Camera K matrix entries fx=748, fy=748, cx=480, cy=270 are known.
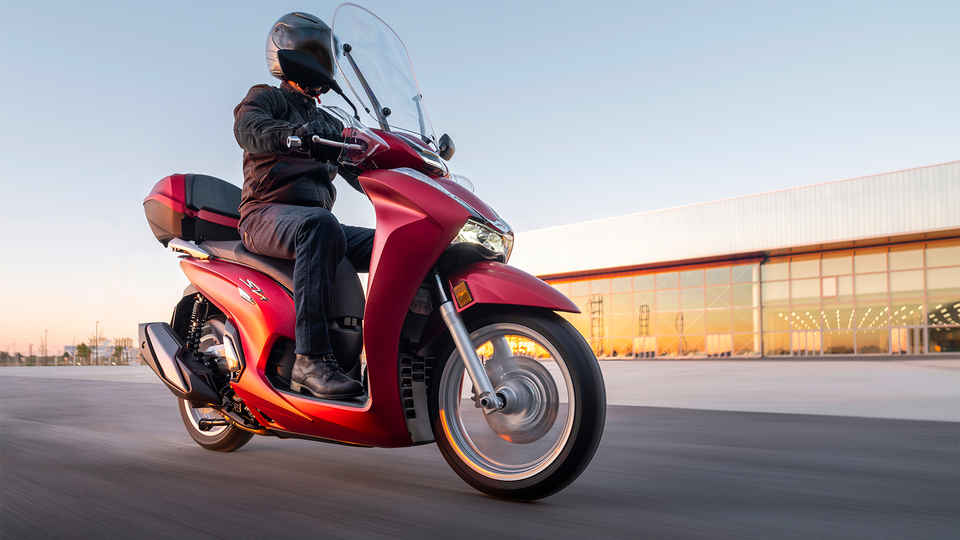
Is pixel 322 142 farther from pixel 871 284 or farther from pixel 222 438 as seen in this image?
pixel 871 284

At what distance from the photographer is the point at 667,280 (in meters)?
38.0

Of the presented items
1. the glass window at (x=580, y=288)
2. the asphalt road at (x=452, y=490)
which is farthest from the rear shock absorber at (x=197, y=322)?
the glass window at (x=580, y=288)

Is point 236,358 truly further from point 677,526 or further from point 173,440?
point 677,526

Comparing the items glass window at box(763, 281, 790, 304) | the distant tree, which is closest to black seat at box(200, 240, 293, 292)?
glass window at box(763, 281, 790, 304)

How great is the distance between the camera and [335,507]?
9.49 ft

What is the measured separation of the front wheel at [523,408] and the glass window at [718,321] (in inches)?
1361

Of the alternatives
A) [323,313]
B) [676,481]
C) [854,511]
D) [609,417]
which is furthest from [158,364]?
[609,417]

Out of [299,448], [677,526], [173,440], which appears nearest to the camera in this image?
[677,526]

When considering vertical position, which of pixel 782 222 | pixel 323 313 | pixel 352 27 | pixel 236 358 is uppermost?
pixel 782 222

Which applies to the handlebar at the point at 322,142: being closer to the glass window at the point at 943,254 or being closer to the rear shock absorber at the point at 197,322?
the rear shock absorber at the point at 197,322

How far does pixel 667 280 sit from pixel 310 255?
36.1 meters

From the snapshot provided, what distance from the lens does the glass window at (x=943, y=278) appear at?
30562 mm

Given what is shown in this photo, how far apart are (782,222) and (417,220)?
33.9 metres

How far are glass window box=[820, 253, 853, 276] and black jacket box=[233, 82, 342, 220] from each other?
3367 centimetres
